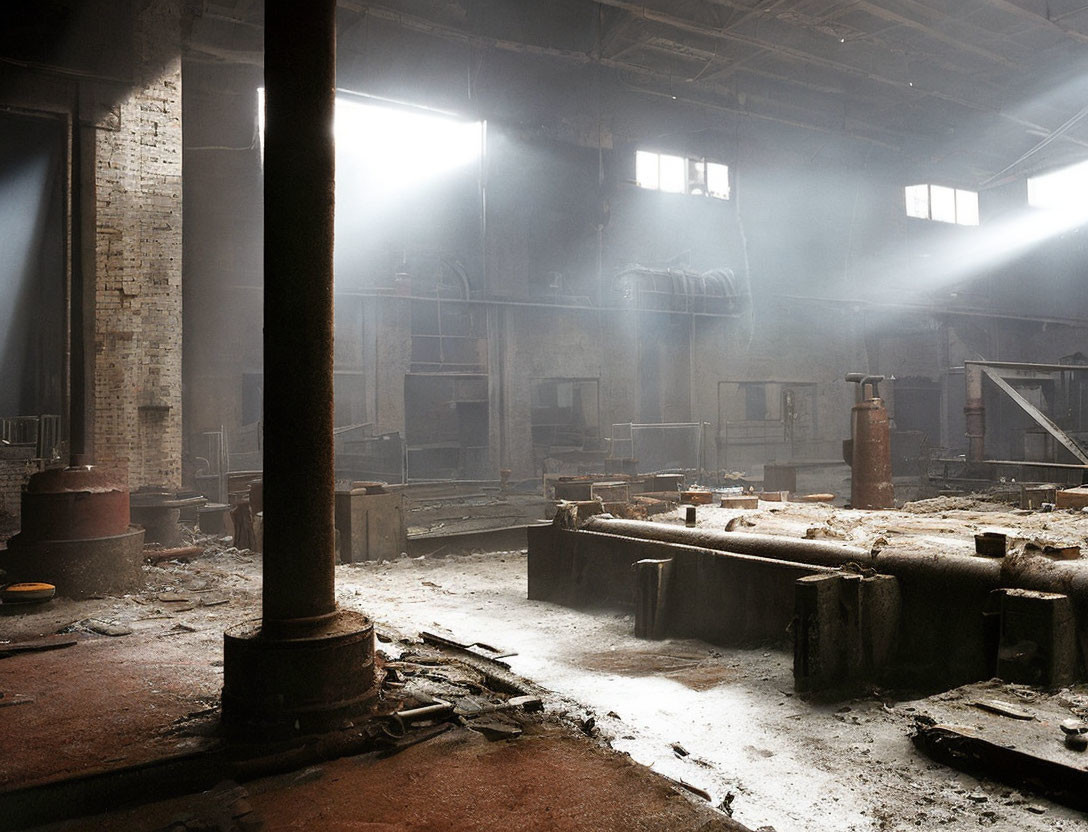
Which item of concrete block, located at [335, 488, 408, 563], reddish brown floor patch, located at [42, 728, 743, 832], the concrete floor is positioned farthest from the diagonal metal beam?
reddish brown floor patch, located at [42, 728, 743, 832]

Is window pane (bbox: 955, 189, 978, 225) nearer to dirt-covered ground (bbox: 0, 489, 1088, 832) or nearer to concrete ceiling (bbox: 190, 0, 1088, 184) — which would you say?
concrete ceiling (bbox: 190, 0, 1088, 184)

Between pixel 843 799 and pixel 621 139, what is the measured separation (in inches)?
869

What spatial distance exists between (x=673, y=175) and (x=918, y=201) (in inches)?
421

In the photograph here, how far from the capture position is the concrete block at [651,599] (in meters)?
6.68

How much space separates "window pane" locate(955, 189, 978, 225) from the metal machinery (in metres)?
23.6

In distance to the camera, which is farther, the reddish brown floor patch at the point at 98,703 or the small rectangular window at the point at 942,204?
the small rectangular window at the point at 942,204

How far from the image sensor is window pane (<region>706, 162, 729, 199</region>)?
25.2 m

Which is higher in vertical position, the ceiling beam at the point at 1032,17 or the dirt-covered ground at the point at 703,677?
the ceiling beam at the point at 1032,17

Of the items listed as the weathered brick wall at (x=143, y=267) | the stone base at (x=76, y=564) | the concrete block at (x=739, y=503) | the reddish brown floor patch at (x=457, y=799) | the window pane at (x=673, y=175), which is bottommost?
the reddish brown floor patch at (x=457, y=799)

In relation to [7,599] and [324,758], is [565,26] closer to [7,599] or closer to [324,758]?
[7,599]

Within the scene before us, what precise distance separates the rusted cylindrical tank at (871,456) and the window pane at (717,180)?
16.3 metres

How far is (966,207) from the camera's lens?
99.5 ft

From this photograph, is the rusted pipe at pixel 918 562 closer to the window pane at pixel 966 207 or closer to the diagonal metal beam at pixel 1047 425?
the diagonal metal beam at pixel 1047 425

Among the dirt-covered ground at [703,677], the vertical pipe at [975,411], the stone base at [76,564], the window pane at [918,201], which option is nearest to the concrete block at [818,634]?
the dirt-covered ground at [703,677]
